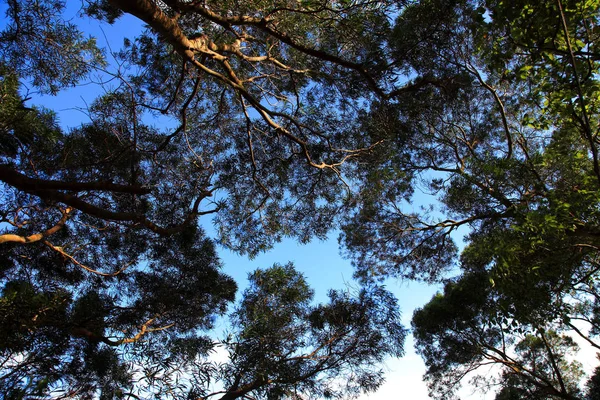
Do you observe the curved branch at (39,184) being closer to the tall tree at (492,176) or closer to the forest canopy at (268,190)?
the forest canopy at (268,190)

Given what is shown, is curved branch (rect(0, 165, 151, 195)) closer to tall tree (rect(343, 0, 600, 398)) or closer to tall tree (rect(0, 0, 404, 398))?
tall tree (rect(0, 0, 404, 398))

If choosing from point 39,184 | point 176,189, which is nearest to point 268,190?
point 176,189

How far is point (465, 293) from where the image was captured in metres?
7.96

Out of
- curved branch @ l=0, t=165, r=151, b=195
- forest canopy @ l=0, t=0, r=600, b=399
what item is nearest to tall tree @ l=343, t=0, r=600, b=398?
forest canopy @ l=0, t=0, r=600, b=399

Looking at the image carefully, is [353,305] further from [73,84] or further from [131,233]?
[73,84]

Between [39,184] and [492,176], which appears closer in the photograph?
[39,184]

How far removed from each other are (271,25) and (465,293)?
263 inches

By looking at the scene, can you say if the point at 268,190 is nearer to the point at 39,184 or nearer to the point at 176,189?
the point at 176,189

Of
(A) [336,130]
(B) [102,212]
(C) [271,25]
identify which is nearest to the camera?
(B) [102,212]

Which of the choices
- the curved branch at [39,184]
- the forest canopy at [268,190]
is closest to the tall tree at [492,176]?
the forest canopy at [268,190]

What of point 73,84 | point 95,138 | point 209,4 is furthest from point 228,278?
point 209,4

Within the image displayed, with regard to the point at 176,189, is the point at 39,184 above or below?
below

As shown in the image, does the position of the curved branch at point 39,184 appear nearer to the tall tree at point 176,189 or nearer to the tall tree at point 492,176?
the tall tree at point 176,189

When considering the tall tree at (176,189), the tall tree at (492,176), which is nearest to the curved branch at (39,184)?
the tall tree at (176,189)
